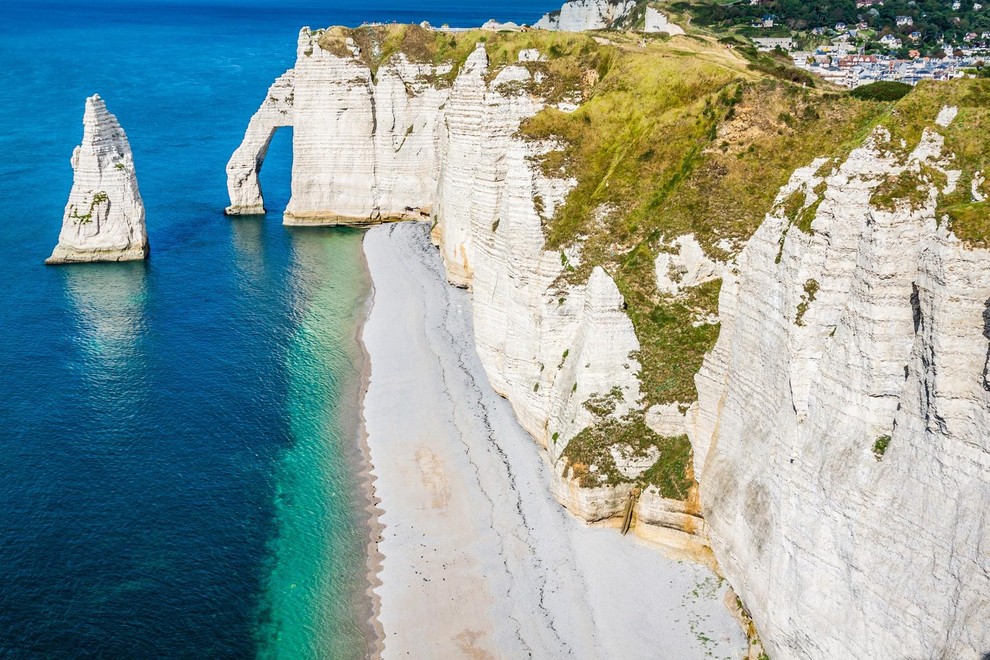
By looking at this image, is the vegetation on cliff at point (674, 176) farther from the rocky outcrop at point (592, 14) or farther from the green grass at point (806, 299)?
the rocky outcrop at point (592, 14)

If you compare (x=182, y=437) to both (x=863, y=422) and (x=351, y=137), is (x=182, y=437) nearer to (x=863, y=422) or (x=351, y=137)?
(x=863, y=422)

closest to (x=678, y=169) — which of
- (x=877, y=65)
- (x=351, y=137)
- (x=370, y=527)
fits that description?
(x=370, y=527)

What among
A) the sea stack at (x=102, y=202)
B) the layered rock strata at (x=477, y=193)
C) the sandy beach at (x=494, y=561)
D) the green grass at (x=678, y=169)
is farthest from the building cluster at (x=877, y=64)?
the sea stack at (x=102, y=202)

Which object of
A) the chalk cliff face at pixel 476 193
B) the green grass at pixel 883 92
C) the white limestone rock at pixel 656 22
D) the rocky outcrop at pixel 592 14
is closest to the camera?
the chalk cliff face at pixel 476 193

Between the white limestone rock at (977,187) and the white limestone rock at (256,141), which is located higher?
the white limestone rock at (977,187)

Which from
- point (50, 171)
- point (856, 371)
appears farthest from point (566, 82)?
point (50, 171)

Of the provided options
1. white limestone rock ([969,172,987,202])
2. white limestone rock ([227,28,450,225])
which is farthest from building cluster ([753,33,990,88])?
white limestone rock ([227,28,450,225])

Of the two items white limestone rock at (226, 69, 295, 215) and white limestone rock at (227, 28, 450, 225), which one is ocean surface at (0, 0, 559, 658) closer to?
white limestone rock at (226, 69, 295, 215)
